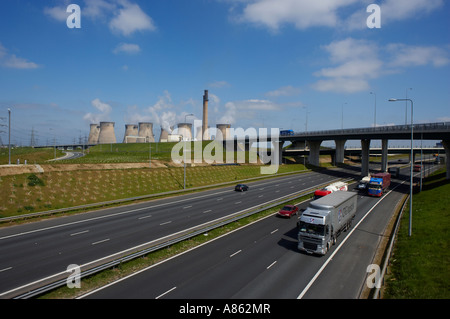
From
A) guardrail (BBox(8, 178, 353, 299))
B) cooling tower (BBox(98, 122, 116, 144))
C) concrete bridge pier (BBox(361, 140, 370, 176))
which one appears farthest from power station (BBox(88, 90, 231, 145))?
guardrail (BBox(8, 178, 353, 299))

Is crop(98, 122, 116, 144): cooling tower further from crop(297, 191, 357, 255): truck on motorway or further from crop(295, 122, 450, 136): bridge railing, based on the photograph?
crop(297, 191, 357, 255): truck on motorway

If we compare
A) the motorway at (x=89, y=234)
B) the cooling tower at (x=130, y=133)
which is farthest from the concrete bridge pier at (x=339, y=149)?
the cooling tower at (x=130, y=133)

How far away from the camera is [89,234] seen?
2292 centimetres

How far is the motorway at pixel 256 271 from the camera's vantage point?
44.1 feet

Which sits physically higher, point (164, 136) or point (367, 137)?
point (164, 136)

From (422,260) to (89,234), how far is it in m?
24.1

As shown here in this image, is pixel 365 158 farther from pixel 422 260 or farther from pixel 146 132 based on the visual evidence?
pixel 146 132

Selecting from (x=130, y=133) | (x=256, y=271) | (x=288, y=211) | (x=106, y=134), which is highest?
(x=130, y=133)

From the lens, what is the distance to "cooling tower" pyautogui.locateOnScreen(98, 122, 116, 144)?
146m

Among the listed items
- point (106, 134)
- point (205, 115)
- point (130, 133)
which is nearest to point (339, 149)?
point (205, 115)

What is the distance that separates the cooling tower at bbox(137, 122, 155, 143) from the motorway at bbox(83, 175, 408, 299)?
471 feet

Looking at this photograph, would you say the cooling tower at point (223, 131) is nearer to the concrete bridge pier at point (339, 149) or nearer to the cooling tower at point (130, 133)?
the cooling tower at point (130, 133)

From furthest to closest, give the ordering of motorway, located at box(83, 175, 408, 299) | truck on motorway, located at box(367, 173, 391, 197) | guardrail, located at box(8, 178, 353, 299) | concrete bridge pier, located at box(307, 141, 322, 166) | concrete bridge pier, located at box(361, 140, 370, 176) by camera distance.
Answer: concrete bridge pier, located at box(307, 141, 322, 166)
concrete bridge pier, located at box(361, 140, 370, 176)
truck on motorway, located at box(367, 173, 391, 197)
motorway, located at box(83, 175, 408, 299)
guardrail, located at box(8, 178, 353, 299)
